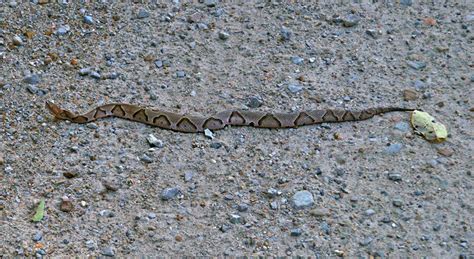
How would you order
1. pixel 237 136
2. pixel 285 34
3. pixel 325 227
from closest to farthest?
pixel 325 227, pixel 237 136, pixel 285 34

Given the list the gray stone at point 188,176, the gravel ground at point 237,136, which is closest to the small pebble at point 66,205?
the gravel ground at point 237,136

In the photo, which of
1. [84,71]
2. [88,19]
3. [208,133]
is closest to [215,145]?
[208,133]

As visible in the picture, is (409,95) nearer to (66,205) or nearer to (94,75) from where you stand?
(94,75)

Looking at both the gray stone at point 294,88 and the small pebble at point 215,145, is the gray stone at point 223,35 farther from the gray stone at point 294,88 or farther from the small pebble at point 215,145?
the small pebble at point 215,145

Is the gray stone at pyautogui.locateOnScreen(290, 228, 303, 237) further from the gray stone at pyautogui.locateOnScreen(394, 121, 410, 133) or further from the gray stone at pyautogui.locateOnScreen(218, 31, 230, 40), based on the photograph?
the gray stone at pyautogui.locateOnScreen(218, 31, 230, 40)

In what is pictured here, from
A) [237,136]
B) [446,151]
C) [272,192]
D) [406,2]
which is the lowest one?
[237,136]

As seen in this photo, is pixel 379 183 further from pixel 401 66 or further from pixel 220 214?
pixel 401 66
